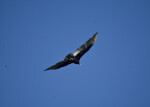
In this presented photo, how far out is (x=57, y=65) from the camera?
87.2 feet

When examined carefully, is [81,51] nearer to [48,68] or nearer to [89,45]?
[89,45]

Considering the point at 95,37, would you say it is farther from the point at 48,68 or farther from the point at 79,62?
the point at 48,68

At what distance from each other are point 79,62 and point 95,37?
387 cm

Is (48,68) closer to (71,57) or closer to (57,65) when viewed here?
(57,65)

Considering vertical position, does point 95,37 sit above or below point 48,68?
above

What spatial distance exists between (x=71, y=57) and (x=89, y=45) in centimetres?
267

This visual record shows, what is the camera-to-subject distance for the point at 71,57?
86.0 ft

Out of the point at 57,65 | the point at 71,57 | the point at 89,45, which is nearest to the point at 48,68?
the point at 57,65

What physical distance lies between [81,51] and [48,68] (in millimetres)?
4554

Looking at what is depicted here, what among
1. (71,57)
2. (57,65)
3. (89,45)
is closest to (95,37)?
(89,45)

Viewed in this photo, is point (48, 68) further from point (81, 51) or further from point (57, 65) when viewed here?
point (81, 51)

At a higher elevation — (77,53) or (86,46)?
(86,46)

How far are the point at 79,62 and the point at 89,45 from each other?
2.70 m

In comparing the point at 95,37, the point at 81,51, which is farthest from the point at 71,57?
the point at 95,37
